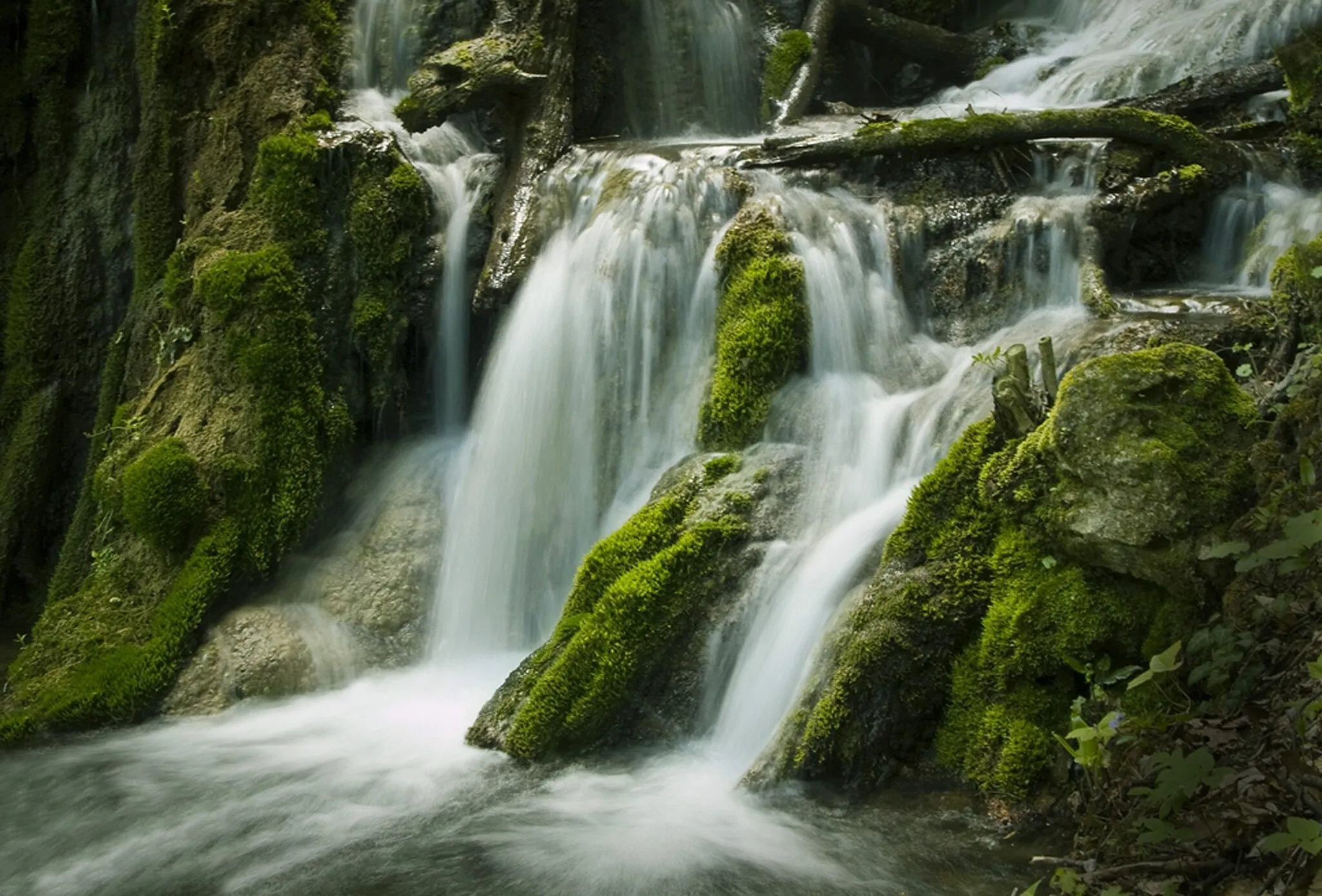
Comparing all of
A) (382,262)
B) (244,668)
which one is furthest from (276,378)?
(244,668)

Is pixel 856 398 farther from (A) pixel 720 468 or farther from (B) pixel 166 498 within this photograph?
(B) pixel 166 498

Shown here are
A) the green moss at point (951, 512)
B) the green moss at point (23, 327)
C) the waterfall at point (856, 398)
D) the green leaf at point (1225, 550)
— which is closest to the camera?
the green leaf at point (1225, 550)

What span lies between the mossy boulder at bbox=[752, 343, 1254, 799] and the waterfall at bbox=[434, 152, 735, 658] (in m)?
2.42

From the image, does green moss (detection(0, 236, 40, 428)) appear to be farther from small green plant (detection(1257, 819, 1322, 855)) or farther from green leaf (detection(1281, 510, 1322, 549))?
small green plant (detection(1257, 819, 1322, 855))

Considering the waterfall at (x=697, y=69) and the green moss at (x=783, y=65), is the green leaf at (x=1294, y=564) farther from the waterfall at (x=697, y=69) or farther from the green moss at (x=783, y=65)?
the waterfall at (x=697, y=69)

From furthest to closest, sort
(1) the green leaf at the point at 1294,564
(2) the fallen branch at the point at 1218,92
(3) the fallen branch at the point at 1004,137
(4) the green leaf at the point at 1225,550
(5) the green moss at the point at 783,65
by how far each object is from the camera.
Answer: (5) the green moss at the point at 783,65 → (2) the fallen branch at the point at 1218,92 → (3) the fallen branch at the point at 1004,137 → (4) the green leaf at the point at 1225,550 → (1) the green leaf at the point at 1294,564

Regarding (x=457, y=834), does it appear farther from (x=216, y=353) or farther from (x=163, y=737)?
(x=216, y=353)

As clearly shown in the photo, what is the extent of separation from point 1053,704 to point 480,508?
13.8ft

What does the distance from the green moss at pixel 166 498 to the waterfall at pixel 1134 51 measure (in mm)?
6806

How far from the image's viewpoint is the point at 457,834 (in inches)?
190

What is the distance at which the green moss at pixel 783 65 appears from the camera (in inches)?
452

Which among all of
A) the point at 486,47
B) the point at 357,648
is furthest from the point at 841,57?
the point at 357,648

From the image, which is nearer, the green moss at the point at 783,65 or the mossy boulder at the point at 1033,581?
the mossy boulder at the point at 1033,581

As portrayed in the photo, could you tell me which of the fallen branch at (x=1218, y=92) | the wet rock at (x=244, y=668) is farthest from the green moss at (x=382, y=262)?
the fallen branch at (x=1218, y=92)
